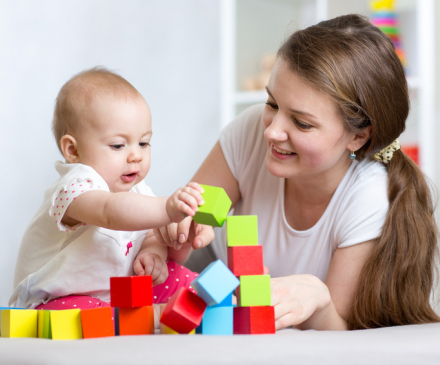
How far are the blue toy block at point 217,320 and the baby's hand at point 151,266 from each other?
30 centimetres

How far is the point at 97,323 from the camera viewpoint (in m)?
0.85

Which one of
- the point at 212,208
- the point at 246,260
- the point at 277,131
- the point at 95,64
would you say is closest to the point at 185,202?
the point at 212,208

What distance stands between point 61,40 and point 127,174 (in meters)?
1.38

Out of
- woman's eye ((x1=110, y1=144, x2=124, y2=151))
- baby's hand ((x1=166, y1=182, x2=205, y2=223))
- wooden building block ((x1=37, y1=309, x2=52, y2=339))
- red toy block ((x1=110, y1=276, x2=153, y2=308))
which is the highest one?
woman's eye ((x1=110, y1=144, x2=124, y2=151))

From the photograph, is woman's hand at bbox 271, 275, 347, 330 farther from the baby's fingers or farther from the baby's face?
the baby's face

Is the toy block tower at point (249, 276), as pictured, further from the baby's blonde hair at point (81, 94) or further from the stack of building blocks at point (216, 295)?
the baby's blonde hair at point (81, 94)

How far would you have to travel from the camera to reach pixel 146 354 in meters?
0.71

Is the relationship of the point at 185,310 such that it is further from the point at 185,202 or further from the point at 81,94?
the point at 81,94

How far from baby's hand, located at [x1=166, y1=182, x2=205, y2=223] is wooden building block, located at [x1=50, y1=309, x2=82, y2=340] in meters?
0.24

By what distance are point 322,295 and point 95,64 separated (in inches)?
68.7

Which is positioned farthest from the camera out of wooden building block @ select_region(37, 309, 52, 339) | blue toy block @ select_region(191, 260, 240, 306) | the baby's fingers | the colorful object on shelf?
the colorful object on shelf

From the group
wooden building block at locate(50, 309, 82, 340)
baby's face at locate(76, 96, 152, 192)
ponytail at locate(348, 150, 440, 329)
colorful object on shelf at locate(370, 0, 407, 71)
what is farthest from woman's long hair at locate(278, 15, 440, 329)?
colorful object on shelf at locate(370, 0, 407, 71)

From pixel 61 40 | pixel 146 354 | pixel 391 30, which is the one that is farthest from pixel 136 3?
pixel 146 354

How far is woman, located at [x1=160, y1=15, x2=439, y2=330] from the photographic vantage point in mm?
1192
